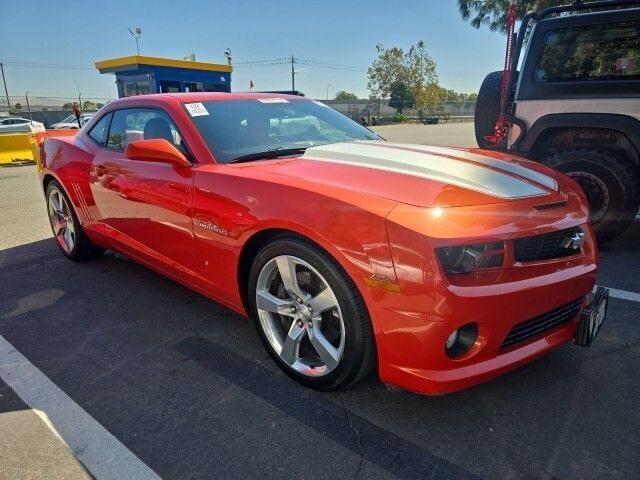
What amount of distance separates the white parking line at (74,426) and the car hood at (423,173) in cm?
146

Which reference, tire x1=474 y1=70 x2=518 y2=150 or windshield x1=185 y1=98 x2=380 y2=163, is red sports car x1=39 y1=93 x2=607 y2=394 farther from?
tire x1=474 y1=70 x2=518 y2=150

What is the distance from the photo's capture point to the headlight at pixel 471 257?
1.86m

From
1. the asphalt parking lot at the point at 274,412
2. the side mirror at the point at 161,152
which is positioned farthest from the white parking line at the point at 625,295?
the side mirror at the point at 161,152

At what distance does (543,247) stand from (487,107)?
3.93 meters

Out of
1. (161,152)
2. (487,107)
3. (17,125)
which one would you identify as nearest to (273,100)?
(161,152)

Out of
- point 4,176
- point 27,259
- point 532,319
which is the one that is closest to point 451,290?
point 532,319

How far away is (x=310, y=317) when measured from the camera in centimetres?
232

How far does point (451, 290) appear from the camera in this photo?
1804 mm

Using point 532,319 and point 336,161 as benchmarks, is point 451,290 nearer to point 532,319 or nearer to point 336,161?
point 532,319

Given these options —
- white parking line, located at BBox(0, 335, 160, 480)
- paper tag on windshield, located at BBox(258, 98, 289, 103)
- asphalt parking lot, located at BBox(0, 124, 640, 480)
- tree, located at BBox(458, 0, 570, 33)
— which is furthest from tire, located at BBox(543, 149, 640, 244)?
tree, located at BBox(458, 0, 570, 33)

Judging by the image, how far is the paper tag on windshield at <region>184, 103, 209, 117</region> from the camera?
9.93ft

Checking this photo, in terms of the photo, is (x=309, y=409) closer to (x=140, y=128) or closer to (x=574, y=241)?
(x=574, y=241)

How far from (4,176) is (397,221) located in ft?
38.9

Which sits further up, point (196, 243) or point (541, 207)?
point (541, 207)
